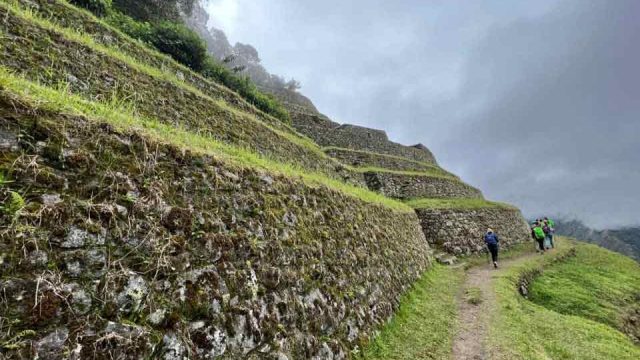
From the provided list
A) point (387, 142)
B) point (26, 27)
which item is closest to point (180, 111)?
point (26, 27)

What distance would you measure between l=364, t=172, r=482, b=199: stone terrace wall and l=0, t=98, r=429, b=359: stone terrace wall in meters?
23.7

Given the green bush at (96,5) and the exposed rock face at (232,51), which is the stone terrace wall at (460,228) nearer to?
the green bush at (96,5)

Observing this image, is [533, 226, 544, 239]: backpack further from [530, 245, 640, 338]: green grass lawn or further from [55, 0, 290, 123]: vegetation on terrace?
[55, 0, 290, 123]: vegetation on terrace

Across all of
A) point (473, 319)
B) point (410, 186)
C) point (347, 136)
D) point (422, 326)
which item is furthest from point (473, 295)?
point (347, 136)

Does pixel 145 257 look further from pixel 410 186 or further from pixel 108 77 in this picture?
pixel 410 186

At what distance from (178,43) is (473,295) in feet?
70.0

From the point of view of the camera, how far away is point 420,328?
985cm

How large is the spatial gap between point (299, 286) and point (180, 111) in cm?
925

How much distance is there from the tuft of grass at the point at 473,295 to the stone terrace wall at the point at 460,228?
9.01m

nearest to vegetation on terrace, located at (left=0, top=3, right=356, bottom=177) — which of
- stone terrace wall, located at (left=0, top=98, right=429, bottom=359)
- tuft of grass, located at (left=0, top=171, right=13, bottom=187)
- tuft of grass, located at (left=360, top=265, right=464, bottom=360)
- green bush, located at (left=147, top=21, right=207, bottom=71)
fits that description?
stone terrace wall, located at (left=0, top=98, right=429, bottom=359)

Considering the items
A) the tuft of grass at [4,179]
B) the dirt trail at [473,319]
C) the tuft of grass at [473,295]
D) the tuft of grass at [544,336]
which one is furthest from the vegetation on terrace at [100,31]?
the tuft of grass at [544,336]

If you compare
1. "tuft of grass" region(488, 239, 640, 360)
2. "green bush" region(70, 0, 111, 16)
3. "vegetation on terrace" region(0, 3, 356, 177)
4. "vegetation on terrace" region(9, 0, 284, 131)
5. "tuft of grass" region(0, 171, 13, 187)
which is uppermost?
"green bush" region(70, 0, 111, 16)

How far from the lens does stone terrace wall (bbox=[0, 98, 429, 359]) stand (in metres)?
3.13

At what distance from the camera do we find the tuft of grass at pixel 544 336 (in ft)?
30.2
